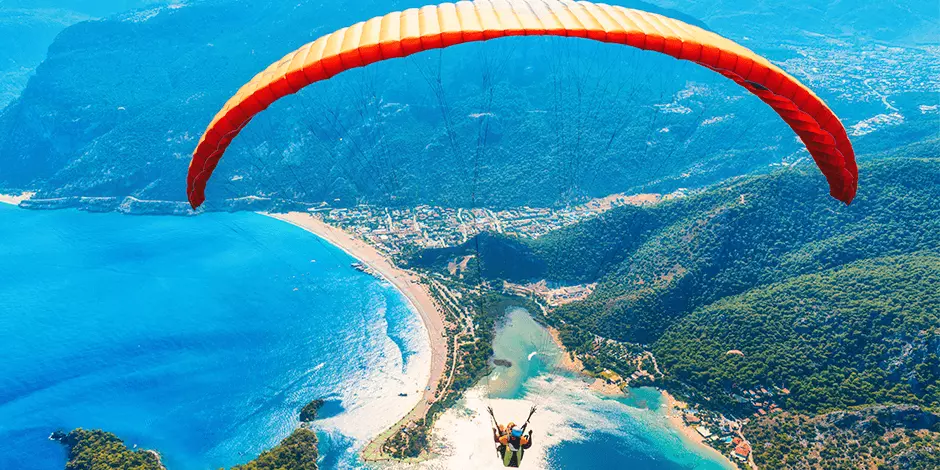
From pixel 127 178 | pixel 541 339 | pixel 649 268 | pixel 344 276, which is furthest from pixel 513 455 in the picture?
pixel 127 178

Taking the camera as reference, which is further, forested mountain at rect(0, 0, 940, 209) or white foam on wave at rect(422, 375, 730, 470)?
forested mountain at rect(0, 0, 940, 209)

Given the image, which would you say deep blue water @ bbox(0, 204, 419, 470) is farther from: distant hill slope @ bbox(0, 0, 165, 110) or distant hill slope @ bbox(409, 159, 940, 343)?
distant hill slope @ bbox(0, 0, 165, 110)

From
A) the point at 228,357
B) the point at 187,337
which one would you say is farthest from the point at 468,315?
the point at 187,337

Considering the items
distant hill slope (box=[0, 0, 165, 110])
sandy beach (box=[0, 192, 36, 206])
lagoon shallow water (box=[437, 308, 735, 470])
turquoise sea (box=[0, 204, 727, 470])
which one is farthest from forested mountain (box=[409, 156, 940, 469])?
distant hill slope (box=[0, 0, 165, 110])

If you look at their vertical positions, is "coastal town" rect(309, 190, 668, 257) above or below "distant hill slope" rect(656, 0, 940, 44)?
below

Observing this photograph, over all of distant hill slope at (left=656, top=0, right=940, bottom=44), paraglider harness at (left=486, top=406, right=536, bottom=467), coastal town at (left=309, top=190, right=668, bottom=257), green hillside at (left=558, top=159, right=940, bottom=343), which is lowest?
paraglider harness at (left=486, top=406, right=536, bottom=467)

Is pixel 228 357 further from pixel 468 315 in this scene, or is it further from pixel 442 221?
pixel 442 221

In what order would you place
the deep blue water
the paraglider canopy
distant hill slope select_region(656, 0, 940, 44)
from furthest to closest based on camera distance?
distant hill slope select_region(656, 0, 940, 44) < the deep blue water < the paraglider canopy

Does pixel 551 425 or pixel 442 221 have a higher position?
pixel 442 221
